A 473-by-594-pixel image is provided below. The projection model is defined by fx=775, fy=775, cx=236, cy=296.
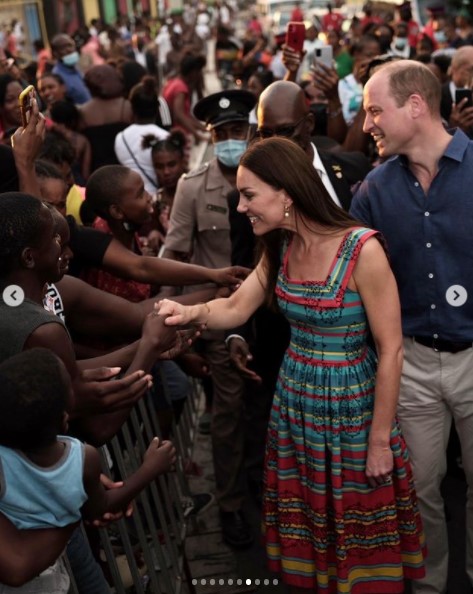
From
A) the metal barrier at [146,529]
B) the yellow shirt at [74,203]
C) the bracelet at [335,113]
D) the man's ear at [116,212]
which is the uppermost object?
the man's ear at [116,212]

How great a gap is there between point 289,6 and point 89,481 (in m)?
28.0

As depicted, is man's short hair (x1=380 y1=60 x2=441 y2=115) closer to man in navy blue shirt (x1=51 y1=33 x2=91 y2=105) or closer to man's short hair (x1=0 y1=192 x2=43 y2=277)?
man's short hair (x1=0 y1=192 x2=43 y2=277)

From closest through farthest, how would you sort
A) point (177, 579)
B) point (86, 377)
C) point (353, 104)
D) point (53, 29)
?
point (86, 377) < point (177, 579) < point (353, 104) < point (53, 29)

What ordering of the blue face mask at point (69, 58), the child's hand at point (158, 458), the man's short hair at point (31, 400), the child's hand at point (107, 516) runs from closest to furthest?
the man's short hair at point (31, 400)
the child's hand at point (107, 516)
the child's hand at point (158, 458)
the blue face mask at point (69, 58)

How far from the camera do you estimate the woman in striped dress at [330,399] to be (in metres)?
2.91

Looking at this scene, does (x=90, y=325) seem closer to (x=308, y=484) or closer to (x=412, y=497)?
(x=308, y=484)

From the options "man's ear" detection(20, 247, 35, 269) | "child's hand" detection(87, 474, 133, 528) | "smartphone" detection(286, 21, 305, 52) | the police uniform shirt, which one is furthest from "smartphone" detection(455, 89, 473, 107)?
"child's hand" detection(87, 474, 133, 528)

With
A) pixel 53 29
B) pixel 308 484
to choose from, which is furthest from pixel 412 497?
pixel 53 29

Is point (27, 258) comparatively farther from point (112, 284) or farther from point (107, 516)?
point (112, 284)

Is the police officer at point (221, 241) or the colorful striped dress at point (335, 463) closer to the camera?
the colorful striped dress at point (335, 463)

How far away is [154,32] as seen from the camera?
28406 mm

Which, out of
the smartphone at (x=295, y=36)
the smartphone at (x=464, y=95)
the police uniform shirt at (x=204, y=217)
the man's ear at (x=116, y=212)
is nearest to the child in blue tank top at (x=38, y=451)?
the man's ear at (x=116, y=212)

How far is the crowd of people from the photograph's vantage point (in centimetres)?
225

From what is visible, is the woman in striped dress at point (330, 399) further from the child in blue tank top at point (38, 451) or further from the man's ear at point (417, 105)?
the child in blue tank top at point (38, 451)
